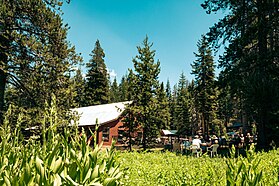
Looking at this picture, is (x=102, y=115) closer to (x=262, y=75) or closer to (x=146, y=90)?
(x=146, y=90)

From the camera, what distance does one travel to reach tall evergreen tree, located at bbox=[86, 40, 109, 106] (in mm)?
55312

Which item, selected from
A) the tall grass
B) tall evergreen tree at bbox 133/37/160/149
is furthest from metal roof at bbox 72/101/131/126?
the tall grass

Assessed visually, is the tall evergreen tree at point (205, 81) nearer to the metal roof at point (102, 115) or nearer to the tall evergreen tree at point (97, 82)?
the metal roof at point (102, 115)

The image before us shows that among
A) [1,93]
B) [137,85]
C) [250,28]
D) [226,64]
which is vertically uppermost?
[250,28]

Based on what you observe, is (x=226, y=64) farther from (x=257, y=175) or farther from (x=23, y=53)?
(x=257, y=175)

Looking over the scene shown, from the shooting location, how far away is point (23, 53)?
536 inches

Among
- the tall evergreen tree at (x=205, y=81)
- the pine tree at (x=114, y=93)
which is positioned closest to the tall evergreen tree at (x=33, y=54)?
the tall evergreen tree at (x=205, y=81)

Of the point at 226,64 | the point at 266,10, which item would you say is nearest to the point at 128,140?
the point at 226,64

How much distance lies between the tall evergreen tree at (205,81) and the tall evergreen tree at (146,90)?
74.5 ft

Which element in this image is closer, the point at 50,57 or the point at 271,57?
the point at 50,57

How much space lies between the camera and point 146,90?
1952cm

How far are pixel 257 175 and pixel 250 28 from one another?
56.8ft

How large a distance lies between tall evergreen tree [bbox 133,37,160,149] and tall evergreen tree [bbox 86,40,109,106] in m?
36.1

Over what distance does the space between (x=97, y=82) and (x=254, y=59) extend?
42964 millimetres
